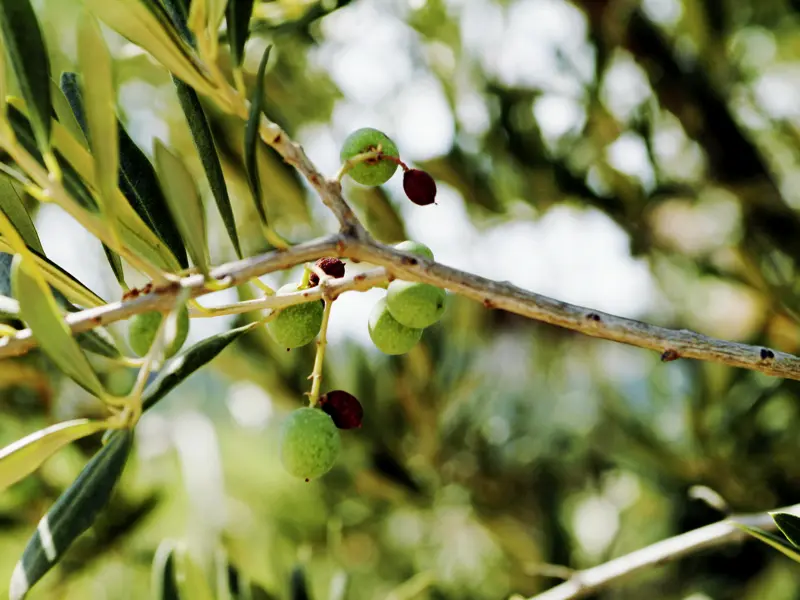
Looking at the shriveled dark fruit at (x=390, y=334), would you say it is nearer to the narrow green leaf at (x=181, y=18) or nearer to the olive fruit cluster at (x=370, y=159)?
the olive fruit cluster at (x=370, y=159)

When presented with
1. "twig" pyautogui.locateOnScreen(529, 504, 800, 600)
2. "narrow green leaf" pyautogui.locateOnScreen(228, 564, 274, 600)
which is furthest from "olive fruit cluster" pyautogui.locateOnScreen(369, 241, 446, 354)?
"narrow green leaf" pyautogui.locateOnScreen(228, 564, 274, 600)

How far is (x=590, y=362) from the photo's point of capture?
3.25 metres

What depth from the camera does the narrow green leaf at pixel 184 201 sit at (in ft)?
2.16

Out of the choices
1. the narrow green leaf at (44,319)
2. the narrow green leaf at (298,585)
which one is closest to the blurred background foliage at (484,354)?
the narrow green leaf at (298,585)

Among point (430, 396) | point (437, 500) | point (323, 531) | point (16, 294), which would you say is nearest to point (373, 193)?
point (430, 396)

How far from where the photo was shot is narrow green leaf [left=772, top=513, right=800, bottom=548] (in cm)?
81

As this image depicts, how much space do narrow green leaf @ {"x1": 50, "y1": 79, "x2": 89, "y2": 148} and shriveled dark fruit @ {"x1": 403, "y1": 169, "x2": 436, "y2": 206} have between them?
0.36 m

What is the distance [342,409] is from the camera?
94cm

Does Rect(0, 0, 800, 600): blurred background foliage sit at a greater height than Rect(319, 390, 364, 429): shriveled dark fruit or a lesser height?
lesser

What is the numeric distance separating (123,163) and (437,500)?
1.61 m

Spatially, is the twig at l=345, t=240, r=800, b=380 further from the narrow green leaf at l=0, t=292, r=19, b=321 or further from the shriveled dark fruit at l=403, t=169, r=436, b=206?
the narrow green leaf at l=0, t=292, r=19, b=321

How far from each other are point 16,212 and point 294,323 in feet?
1.02

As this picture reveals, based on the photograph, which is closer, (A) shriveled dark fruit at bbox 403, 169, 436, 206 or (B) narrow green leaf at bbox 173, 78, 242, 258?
(B) narrow green leaf at bbox 173, 78, 242, 258

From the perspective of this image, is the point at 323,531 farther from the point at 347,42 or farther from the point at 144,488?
the point at 347,42
